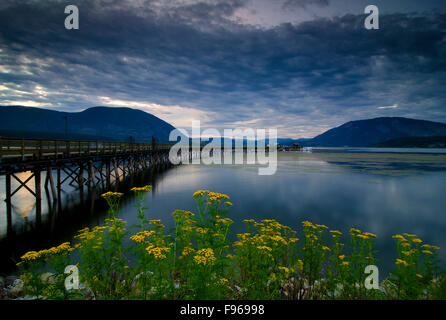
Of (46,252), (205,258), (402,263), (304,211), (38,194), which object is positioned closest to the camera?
(205,258)

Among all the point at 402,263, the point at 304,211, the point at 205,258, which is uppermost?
the point at 205,258

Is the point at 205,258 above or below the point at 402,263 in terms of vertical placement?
above

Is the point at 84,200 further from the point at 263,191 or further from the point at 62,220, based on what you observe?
A: the point at 263,191

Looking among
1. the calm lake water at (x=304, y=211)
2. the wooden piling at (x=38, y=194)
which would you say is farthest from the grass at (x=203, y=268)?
the wooden piling at (x=38, y=194)

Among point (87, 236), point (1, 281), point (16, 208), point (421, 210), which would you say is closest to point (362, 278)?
point (87, 236)

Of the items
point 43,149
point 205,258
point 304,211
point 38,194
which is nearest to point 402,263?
point 205,258

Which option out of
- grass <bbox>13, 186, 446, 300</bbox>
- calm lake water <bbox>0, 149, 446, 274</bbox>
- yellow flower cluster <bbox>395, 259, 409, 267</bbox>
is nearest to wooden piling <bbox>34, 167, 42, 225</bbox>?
calm lake water <bbox>0, 149, 446, 274</bbox>

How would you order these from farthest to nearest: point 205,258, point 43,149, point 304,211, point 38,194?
point 304,211, point 43,149, point 38,194, point 205,258

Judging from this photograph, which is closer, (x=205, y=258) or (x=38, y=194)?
(x=205, y=258)

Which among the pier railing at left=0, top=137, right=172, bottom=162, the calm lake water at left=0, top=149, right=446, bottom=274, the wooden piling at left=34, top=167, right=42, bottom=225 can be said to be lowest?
the calm lake water at left=0, top=149, right=446, bottom=274

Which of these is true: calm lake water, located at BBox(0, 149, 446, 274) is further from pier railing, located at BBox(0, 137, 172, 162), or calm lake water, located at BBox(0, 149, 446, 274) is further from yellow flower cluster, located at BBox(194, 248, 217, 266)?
yellow flower cluster, located at BBox(194, 248, 217, 266)

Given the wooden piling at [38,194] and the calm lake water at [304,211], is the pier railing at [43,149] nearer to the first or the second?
the wooden piling at [38,194]

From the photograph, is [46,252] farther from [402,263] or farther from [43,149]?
[43,149]
